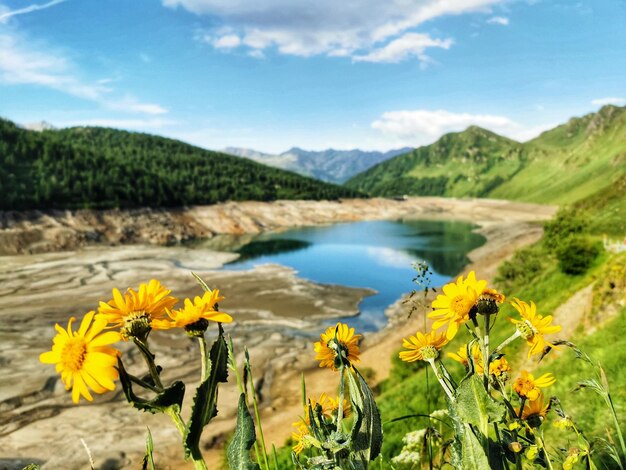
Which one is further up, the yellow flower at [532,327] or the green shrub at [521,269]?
the yellow flower at [532,327]

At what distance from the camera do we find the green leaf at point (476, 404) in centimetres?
185

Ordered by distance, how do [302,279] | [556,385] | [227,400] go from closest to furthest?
[556,385] < [227,400] < [302,279]

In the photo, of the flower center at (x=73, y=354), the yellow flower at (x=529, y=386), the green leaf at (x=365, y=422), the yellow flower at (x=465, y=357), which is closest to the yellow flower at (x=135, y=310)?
the flower center at (x=73, y=354)

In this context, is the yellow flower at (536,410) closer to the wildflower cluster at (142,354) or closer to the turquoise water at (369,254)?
the wildflower cluster at (142,354)

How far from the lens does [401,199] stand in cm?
18338

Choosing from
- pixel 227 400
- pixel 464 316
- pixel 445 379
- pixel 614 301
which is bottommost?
pixel 227 400

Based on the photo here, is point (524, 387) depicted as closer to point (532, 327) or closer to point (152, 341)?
point (532, 327)

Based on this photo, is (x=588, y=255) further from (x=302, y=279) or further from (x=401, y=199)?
(x=401, y=199)

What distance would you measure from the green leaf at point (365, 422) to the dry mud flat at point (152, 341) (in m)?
5.33

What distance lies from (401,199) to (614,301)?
17114 cm

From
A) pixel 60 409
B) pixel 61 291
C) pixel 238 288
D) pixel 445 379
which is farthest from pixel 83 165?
pixel 445 379

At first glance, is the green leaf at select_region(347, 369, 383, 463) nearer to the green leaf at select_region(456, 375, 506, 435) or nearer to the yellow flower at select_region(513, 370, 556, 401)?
the green leaf at select_region(456, 375, 506, 435)

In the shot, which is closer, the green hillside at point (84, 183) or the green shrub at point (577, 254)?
the green shrub at point (577, 254)

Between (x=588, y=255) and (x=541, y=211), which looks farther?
(x=541, y=211)
